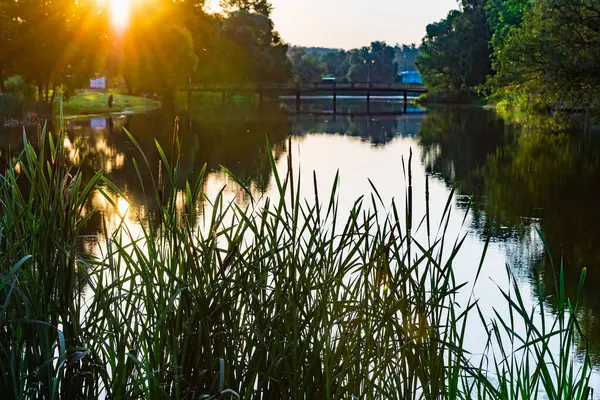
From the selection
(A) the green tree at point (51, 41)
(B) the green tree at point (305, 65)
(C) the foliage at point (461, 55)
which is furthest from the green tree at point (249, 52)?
(B) the green tree at point (305, 65)

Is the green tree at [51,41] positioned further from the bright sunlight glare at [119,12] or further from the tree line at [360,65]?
the tree line at [360,65]

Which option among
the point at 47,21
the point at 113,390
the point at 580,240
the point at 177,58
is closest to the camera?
the point at 113,390

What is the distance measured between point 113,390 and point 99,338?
0.21m

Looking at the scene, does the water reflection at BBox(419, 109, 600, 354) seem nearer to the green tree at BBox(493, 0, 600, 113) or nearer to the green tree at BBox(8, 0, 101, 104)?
the green tree at BBox(493, 0, 600, 113)

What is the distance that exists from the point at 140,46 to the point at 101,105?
8.97 metres

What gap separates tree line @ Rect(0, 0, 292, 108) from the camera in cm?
3834

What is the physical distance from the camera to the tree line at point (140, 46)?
3834 centimetres

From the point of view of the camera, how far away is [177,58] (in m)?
57.2

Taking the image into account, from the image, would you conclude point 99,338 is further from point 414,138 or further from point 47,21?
point 47,21

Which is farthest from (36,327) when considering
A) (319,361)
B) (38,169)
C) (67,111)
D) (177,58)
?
(177,58)

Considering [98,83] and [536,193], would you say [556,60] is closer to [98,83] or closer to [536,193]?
[536,193]

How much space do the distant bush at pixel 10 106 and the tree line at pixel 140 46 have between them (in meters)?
3.09

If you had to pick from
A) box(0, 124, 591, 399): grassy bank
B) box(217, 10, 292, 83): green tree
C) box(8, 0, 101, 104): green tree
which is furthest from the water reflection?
box(217, 10, 292, 83): green tree

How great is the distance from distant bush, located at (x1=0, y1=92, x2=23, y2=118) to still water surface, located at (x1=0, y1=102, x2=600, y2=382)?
8.26 feet
